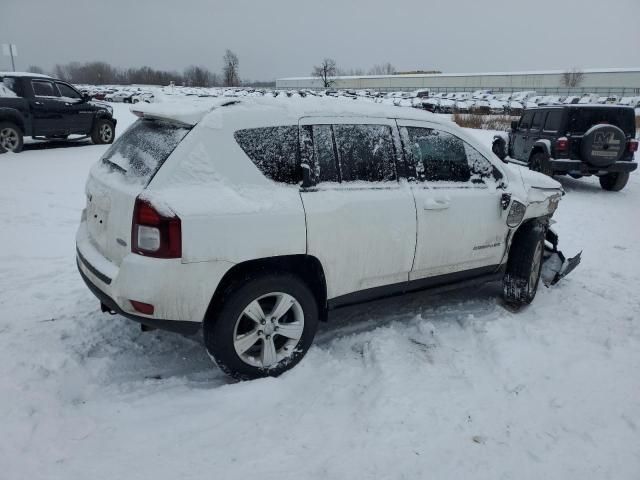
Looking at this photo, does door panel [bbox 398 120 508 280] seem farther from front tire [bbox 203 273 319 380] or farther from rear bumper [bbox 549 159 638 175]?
rear bumper [bbox 549 159 638 175]

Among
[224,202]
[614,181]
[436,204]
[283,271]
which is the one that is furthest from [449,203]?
[614,181]

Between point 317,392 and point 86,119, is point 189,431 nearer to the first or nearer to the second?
point 317,392

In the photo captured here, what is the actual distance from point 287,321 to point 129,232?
1.20 m

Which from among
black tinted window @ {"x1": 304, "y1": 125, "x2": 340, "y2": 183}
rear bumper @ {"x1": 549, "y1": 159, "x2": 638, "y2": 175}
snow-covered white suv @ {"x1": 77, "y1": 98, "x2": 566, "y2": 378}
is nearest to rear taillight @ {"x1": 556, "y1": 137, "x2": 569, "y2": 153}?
rear bumper @ {"x1": 549, "y1": 159, "x2": 638, "y2": 175}

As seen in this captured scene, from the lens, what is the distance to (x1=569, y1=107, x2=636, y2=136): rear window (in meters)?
9.51

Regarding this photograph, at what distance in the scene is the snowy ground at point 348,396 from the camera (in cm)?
253

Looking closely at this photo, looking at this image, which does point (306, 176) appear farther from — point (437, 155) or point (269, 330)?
point (437, 155)

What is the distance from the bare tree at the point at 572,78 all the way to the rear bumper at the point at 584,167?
74741 millimetres

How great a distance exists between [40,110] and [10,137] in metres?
1.04

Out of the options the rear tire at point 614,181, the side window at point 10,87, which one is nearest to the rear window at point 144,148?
the rear tire at point 614,181

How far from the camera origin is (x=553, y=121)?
10125mm

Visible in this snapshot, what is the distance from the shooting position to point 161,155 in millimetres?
2855

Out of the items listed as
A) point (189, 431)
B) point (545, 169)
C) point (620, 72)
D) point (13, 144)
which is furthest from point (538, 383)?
point (620, 72)

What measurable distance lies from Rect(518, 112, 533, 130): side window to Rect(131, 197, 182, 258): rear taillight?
1082cm
